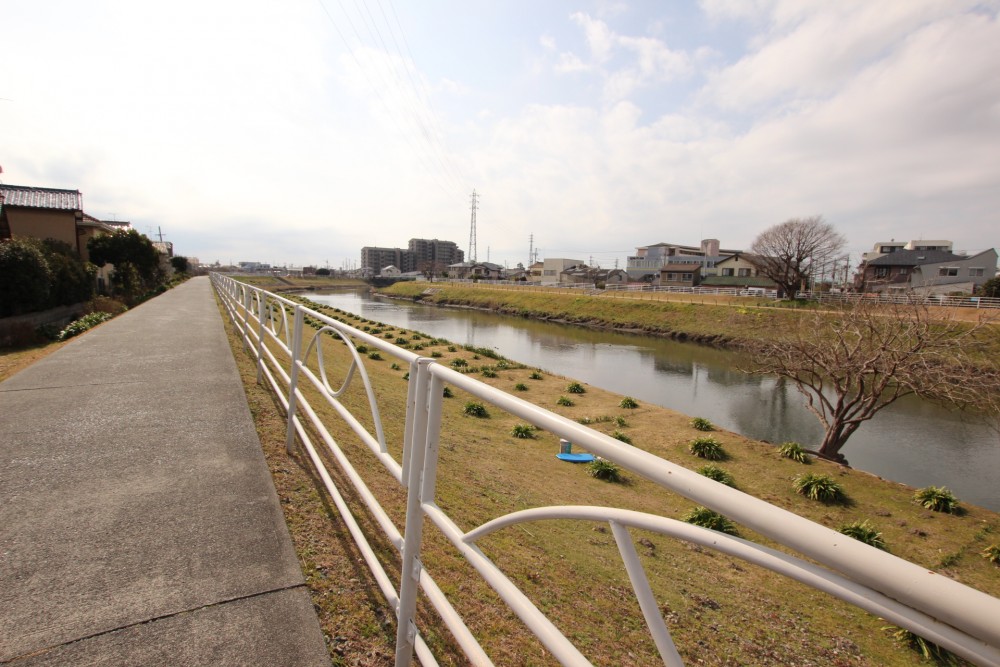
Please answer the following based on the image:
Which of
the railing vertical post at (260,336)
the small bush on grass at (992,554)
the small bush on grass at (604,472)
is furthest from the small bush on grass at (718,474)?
the railing vertical post at (260,336)

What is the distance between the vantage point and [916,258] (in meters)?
51.5

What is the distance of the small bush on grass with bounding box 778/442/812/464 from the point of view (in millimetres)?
9219

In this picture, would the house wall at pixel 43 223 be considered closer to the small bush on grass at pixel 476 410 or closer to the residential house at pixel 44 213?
the residential house at pixel 44 213

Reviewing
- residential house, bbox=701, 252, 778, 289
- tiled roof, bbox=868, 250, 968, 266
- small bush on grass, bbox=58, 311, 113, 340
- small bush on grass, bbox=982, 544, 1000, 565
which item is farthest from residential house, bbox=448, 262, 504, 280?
small bush on grass, bbox=982, 544, 1000, 565

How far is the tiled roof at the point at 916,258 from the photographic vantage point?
49.6 meters

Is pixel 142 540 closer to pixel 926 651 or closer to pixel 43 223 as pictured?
pixel 926 651

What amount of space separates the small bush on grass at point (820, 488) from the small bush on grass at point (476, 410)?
226 inches

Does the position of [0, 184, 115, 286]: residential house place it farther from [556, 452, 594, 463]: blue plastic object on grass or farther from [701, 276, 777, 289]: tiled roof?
[701, 276, 777, 289]: tiled roof

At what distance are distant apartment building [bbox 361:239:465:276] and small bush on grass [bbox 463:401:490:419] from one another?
146 meters

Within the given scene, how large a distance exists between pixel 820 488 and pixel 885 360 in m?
3.23

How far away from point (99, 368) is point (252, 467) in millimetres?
4281

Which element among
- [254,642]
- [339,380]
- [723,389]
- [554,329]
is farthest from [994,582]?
[554,329]

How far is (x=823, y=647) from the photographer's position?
3.82 m

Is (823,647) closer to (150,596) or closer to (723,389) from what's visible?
(150,596)
